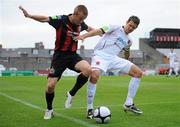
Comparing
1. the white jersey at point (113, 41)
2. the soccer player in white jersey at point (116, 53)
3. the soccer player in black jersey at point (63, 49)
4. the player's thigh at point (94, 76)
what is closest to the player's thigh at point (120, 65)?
the soccer player in white jersey at point (116, 53)

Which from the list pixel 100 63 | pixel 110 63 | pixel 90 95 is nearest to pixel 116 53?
pixel 110 63

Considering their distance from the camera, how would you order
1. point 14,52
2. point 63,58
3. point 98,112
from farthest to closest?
point 14,52
point 63,58
point 98,112

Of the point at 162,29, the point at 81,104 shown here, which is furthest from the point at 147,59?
the point at 81,104

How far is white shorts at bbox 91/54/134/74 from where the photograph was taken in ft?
32.0

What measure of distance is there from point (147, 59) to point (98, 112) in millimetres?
69676

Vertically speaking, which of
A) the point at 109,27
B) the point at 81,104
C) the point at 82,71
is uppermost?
the point at 109,27

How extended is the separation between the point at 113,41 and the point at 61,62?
1.30m

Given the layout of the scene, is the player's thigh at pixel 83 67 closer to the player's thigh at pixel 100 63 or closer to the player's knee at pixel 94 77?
the player's knee at pixel 94 77

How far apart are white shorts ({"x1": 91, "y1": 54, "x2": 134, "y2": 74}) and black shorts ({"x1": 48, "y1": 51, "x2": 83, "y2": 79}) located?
46cm

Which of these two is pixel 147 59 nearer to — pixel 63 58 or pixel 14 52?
pixel 14 52

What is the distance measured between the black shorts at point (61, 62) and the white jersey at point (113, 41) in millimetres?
728

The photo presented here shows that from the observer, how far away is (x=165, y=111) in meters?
10.4

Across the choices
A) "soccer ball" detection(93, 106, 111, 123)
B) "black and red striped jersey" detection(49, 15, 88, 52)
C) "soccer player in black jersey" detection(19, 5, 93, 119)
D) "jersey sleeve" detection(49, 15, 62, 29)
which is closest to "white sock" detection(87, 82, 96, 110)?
"soccer player in black jersey" detection(19, 5, 93, 119)

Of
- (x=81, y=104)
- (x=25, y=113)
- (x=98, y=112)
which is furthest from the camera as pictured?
(x=81, y=104)
